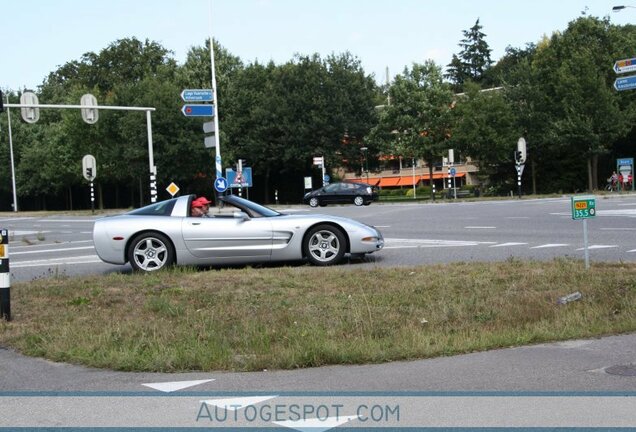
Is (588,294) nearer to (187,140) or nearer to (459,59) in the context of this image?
(187,140)

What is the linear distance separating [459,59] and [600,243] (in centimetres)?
Result: 8501

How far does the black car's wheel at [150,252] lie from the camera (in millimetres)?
11703

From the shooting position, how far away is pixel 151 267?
11742 millimetres

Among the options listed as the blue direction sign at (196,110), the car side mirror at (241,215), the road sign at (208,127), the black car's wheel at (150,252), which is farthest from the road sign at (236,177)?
the black car's wheel at (150,252)

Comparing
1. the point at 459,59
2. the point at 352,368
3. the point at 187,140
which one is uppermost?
the point at 459,59

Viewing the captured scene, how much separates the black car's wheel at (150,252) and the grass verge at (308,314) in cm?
64

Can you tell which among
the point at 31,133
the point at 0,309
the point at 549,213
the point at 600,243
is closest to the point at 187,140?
the point at 31,133

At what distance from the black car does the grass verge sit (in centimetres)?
3315

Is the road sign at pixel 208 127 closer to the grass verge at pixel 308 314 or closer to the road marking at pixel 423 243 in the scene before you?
the road marking at pixel 423 243

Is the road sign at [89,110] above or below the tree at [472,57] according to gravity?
below

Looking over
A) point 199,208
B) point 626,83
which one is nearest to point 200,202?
point 199,208

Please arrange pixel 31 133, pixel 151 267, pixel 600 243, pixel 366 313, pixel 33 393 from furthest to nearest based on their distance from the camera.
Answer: pixel 31 133 < pixel 600 243 < pixel 151 267 < pixel 366 313 < pixel 33 393

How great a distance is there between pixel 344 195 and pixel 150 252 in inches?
1303

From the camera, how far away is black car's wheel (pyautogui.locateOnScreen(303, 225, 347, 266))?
12070mm
